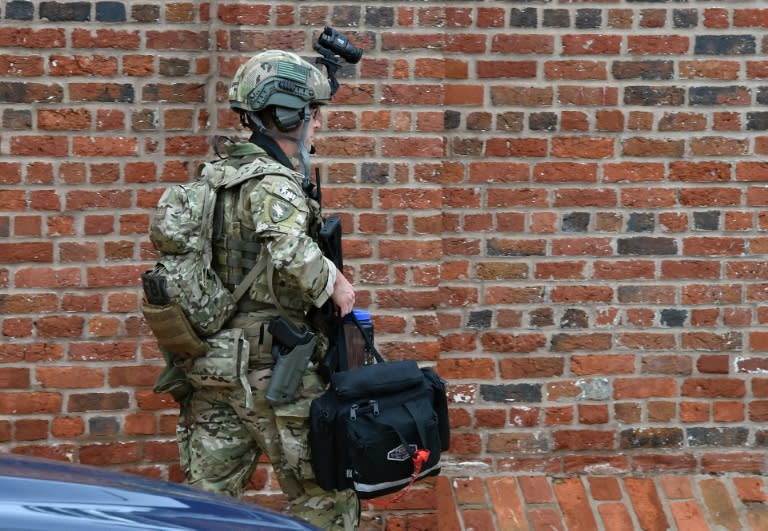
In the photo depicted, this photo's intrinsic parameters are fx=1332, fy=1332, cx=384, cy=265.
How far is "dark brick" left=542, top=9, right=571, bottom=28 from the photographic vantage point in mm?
5414

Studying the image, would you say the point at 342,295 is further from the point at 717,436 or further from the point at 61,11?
the point at 717,436

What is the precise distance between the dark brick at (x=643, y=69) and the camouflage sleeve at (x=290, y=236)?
1870 millimetres

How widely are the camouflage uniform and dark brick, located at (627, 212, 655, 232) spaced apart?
67.7 inches

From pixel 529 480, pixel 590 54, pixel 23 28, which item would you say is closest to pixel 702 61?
pixel 590 54

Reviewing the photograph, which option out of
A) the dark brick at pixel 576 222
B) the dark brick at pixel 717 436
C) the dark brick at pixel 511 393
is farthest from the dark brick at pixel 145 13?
the dark brick at pixel 717 436

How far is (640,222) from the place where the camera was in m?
5.50

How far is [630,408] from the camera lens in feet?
18.2

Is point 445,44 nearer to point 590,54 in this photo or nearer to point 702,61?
point 590,54

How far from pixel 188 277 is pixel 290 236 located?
0.38m

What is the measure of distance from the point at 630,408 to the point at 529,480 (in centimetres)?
52

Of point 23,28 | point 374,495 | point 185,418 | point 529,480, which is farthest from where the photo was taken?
point 529,480

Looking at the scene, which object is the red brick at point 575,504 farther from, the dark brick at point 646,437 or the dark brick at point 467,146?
the dark brick at point 467,146

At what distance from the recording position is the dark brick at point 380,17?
515 centimetres

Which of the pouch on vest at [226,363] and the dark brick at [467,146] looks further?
the dark brick at [467,146]
